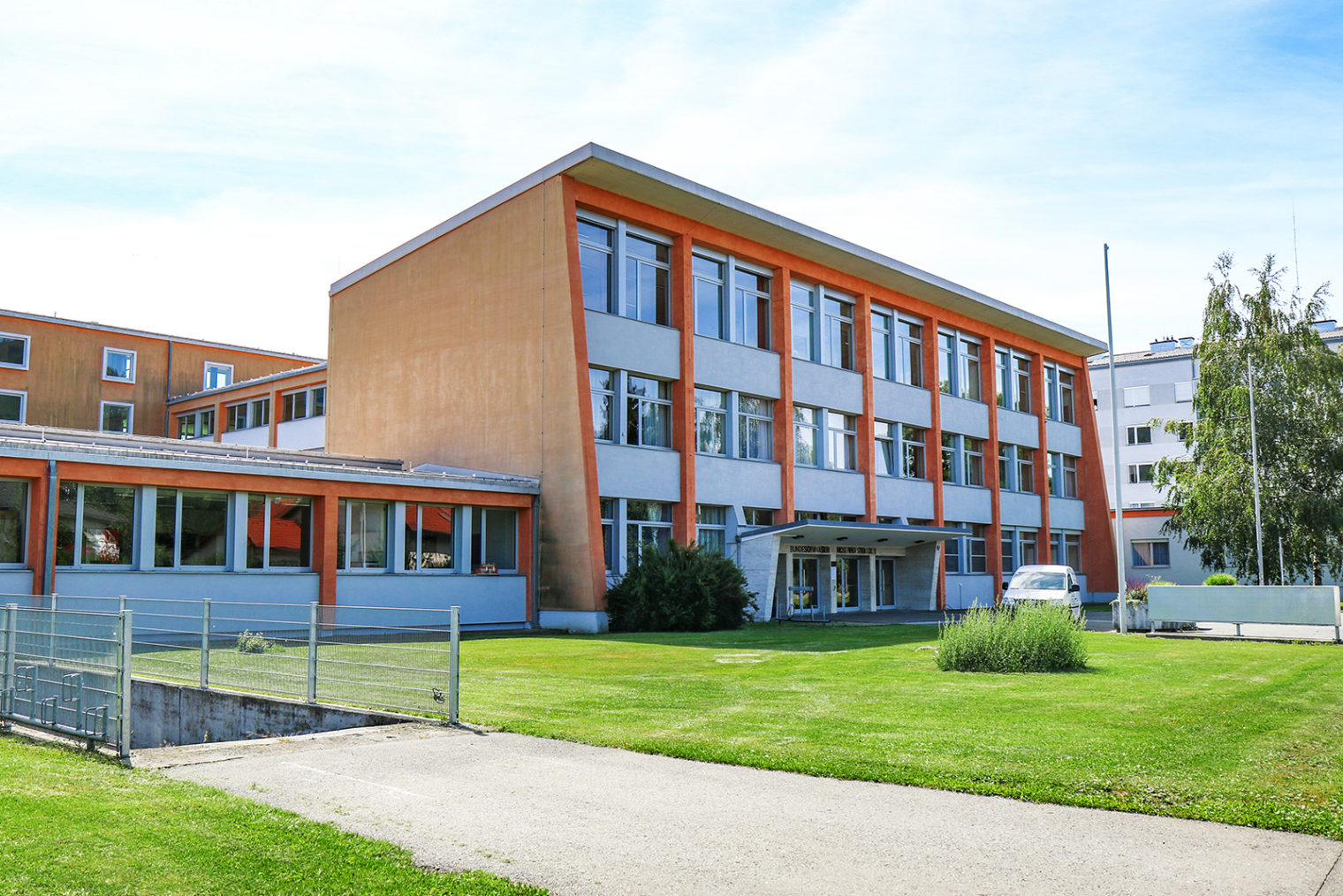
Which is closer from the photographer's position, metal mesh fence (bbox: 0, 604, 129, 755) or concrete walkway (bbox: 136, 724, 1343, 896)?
concrete walkway (bbox: 136, 724, 1343, 896)

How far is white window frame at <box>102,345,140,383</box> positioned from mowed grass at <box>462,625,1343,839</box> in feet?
123

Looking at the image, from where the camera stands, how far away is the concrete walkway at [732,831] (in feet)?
18.4

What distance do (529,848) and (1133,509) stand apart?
55129 millimetres

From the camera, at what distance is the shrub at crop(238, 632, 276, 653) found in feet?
40.8

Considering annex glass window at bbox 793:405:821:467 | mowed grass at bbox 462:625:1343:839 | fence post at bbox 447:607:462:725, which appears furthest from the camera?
annex glass window at bbox 793:405:821:467

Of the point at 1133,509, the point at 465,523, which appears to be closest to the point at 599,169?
the point at 465,523

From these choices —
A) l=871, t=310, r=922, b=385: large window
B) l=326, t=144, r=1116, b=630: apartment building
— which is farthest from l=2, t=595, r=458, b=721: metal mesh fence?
l=871, t=310, r=922, b=385: large window

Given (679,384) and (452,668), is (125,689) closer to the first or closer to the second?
Result: (452,668)

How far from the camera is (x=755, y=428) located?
3441 cm

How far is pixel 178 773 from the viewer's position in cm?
833

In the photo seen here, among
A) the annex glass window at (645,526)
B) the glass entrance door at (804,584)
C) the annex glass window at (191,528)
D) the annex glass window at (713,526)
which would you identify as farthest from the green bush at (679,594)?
the annex glass window at (191,528)

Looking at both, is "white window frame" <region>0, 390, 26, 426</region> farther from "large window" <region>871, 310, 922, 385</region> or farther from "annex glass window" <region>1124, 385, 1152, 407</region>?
"annex glass window" <region>1124, 385, 1152, 407</region>

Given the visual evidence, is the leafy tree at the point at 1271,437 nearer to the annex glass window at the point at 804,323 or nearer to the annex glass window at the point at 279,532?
the annex glass window at the point at 804,323

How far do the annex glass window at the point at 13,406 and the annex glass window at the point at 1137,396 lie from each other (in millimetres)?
59559
